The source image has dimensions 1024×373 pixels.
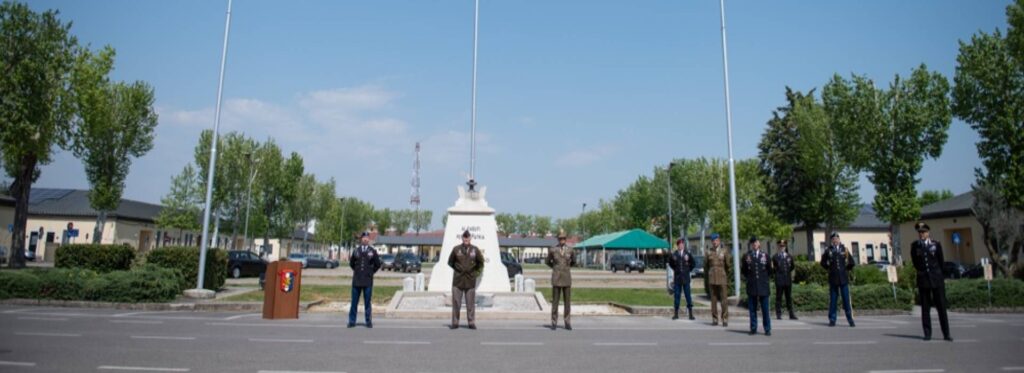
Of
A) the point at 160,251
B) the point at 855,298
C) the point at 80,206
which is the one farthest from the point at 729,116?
the point at 80,206

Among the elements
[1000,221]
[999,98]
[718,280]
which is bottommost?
[718,280]

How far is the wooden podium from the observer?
41.7ft

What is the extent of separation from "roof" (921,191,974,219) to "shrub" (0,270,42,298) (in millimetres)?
48139

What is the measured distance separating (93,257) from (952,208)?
165 ft

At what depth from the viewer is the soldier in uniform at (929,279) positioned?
9703mm

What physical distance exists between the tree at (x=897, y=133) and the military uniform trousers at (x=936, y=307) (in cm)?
1981

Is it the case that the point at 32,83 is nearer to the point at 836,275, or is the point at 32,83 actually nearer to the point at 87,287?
the point at 87,287

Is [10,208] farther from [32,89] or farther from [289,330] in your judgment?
[289,330]

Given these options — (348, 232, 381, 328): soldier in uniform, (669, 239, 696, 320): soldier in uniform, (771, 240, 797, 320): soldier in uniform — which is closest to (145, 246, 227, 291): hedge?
(348, 232, 381, 328): soldier in uniform

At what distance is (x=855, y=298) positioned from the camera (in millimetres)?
15023

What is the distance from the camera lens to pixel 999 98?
23.2 metres

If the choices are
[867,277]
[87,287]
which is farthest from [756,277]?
[87,287]

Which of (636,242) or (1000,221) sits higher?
(1000,221)

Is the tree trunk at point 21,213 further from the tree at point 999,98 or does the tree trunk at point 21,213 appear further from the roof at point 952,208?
the roof at point 952,208
